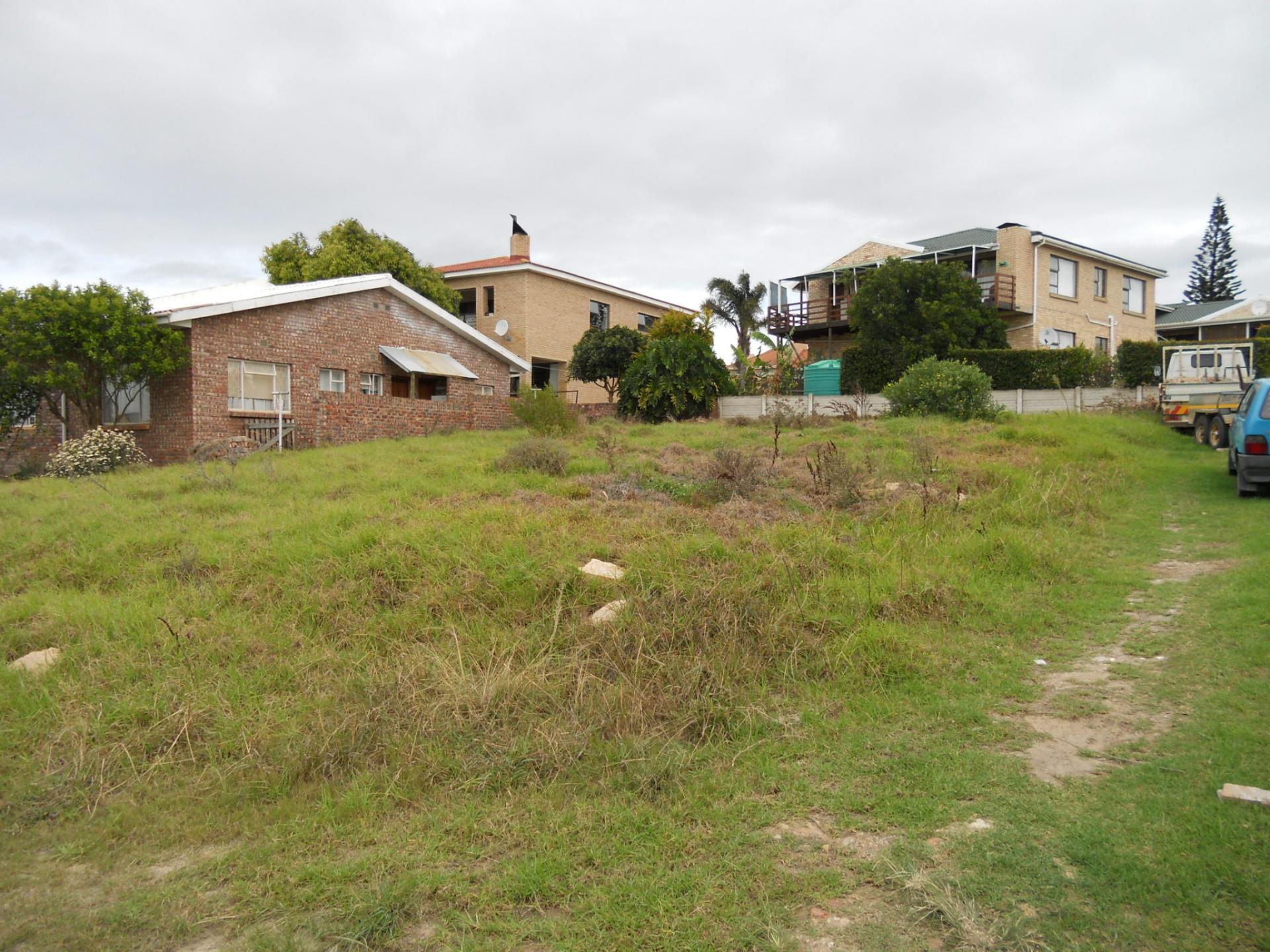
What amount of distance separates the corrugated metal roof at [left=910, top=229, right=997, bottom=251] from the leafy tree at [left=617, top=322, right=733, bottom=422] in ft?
50.4

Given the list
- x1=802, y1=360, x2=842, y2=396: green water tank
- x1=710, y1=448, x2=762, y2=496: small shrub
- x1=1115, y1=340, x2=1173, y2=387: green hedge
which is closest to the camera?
x1=710, y1=448, x2=762, y2=496: small shrub

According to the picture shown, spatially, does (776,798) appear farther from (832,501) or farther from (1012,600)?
(832,501)

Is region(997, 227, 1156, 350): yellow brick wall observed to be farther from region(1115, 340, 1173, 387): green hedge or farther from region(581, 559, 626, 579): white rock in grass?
region(581, 559, 626, 579): white rock in grass

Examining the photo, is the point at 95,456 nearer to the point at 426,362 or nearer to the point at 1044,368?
the point at 426,362

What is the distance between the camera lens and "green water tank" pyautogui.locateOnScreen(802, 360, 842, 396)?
31.5m

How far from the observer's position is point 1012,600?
Answer: 7.71 meters

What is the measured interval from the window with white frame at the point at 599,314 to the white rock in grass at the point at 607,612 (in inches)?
1393

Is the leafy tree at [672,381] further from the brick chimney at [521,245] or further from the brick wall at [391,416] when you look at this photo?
the brick chimney at [521,245]

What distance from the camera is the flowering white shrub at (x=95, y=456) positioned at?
17.4m

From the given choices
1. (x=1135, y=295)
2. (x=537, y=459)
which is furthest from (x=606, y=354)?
(x=1135, y=295)

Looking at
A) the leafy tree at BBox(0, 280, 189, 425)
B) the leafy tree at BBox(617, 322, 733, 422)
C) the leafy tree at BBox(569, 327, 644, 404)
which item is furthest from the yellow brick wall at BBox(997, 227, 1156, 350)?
the leafy tree at BBox(0, 280, 189, 425)

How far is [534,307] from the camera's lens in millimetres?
37812

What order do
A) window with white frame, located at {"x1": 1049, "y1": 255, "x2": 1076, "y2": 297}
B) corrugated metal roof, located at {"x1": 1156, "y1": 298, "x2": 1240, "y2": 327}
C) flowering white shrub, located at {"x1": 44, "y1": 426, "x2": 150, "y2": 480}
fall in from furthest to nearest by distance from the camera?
corrugated metal roof, located at {"x1": 1156, "y1": 298, "x2": 1240, "y2": 327} < window with white frame, located at {"x1": 1049, "y1": 255, "x2": 1076, "y2": 297} < flowering white shrub, located at {"x1": 44, "y1": 426, "x2": 150, "y2": 480}

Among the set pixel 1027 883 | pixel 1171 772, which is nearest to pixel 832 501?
pixel 1171 772
